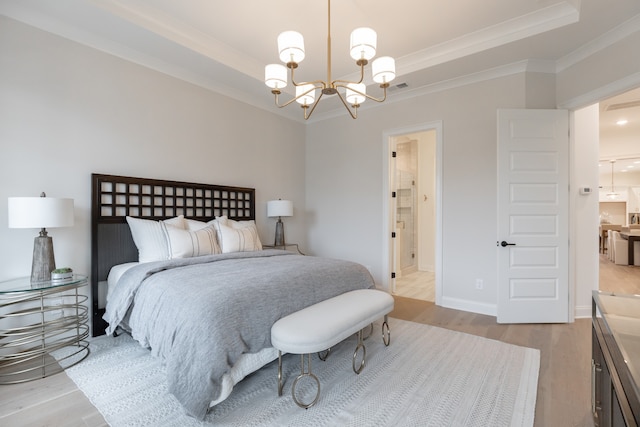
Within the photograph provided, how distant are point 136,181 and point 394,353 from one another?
119 inches

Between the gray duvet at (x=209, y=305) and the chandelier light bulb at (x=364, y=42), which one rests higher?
the chandelier light bulb at (x=364, y=42)

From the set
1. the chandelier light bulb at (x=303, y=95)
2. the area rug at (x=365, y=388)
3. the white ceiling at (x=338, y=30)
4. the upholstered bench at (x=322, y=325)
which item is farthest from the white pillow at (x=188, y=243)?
the white ceiling at (x=338, y=30)

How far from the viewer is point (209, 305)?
1755mm

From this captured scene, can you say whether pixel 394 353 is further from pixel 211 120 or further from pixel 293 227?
pixel 211 120

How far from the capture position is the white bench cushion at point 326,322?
177 centimetres

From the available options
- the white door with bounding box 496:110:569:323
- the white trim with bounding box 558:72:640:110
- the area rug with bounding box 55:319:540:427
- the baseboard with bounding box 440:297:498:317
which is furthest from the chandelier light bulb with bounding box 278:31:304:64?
the baseboard with bounding box 440:297:498:317

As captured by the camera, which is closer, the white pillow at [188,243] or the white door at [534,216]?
the white pillow at [188,243]

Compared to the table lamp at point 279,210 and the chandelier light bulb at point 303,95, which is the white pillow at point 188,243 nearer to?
the table lamp at point 279,210

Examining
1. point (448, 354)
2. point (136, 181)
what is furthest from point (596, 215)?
point (136, 181)

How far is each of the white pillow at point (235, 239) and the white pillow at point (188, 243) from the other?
15 cm

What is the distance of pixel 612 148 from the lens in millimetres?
6844

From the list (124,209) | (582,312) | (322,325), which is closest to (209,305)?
(322,325)

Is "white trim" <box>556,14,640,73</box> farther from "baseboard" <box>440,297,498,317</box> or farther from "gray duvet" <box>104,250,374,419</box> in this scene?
"gray duvet" <box>104,250,374,419</box>

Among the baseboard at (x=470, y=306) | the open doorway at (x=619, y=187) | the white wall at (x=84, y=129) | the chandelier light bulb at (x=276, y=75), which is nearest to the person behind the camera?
the chandelier light bulb at (x=276, y=75)
